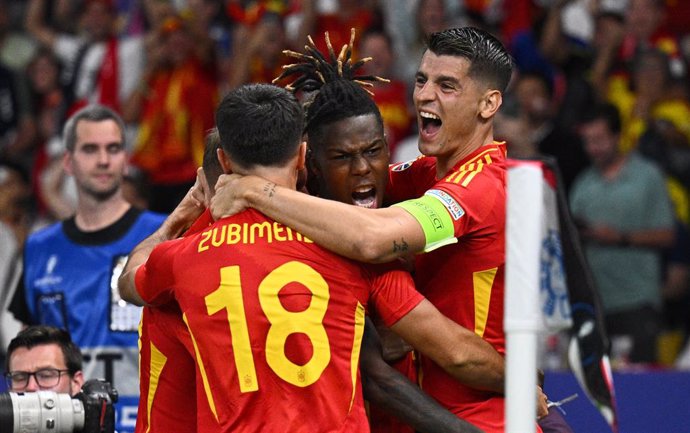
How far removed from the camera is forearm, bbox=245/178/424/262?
475cm

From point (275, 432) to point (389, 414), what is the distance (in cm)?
57

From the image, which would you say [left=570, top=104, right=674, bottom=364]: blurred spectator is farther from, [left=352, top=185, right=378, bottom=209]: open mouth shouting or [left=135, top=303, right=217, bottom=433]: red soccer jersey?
[left=135, top=303, right=217, bottom=433]: red soccer jersey

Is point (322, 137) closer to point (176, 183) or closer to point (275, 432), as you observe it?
point (275, 432)

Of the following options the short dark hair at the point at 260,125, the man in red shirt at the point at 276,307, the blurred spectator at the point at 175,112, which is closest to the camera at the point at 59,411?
the man in red shirt at the point at 276,307

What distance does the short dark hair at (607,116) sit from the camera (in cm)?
980

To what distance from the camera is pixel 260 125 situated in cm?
479

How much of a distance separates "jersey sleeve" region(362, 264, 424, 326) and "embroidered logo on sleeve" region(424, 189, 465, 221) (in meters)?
A: 0.27

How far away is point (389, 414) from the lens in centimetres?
508

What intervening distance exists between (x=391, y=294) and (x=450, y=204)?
0.38 metres

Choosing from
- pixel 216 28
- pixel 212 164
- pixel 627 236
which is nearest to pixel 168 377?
pixel 212 164

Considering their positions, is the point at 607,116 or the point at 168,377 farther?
the point at 607,116

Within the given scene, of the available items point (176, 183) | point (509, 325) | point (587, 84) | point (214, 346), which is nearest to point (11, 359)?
point (214, 346)

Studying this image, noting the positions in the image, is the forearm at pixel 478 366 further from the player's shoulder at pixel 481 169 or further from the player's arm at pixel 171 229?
the player's arm at pixel 171 229

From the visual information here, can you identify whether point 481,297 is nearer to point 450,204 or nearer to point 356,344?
point 450,204
